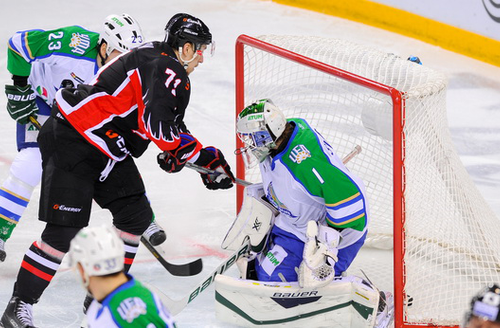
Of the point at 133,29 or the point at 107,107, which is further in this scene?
the point at 133,29

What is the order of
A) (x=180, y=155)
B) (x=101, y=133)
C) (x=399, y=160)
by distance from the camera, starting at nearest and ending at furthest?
(x=399, y=160) → (x=101, y=133) → (x=180, y=155)

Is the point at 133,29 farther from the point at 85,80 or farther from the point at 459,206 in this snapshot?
the point at 459,206

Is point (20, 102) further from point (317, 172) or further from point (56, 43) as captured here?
point (317, 172)

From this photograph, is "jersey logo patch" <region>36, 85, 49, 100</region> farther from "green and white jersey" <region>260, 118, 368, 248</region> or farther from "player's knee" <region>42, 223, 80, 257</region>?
"green and white jersey" <region>260, 118, 368, 248</region>

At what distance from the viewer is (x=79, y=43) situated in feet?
11.3

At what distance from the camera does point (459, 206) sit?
3205 millimetres

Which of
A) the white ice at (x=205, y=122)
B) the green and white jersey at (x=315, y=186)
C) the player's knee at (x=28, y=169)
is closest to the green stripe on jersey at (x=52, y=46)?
the player's knee at (x=28, y=169)

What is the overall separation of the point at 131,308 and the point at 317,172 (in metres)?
1.18

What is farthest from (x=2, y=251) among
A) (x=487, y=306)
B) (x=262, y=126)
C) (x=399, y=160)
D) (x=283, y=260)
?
(x=487, y=306)

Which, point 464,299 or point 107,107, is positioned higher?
point 107,107

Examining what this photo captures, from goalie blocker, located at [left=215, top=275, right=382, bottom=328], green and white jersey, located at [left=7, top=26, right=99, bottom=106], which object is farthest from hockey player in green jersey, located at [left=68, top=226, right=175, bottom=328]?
green and white jersey, located at [left=7, top=26, right=99, bottom=106]

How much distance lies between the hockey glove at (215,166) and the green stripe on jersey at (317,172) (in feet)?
1.24

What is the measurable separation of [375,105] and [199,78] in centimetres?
279

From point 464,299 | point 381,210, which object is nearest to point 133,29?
point 381,210
